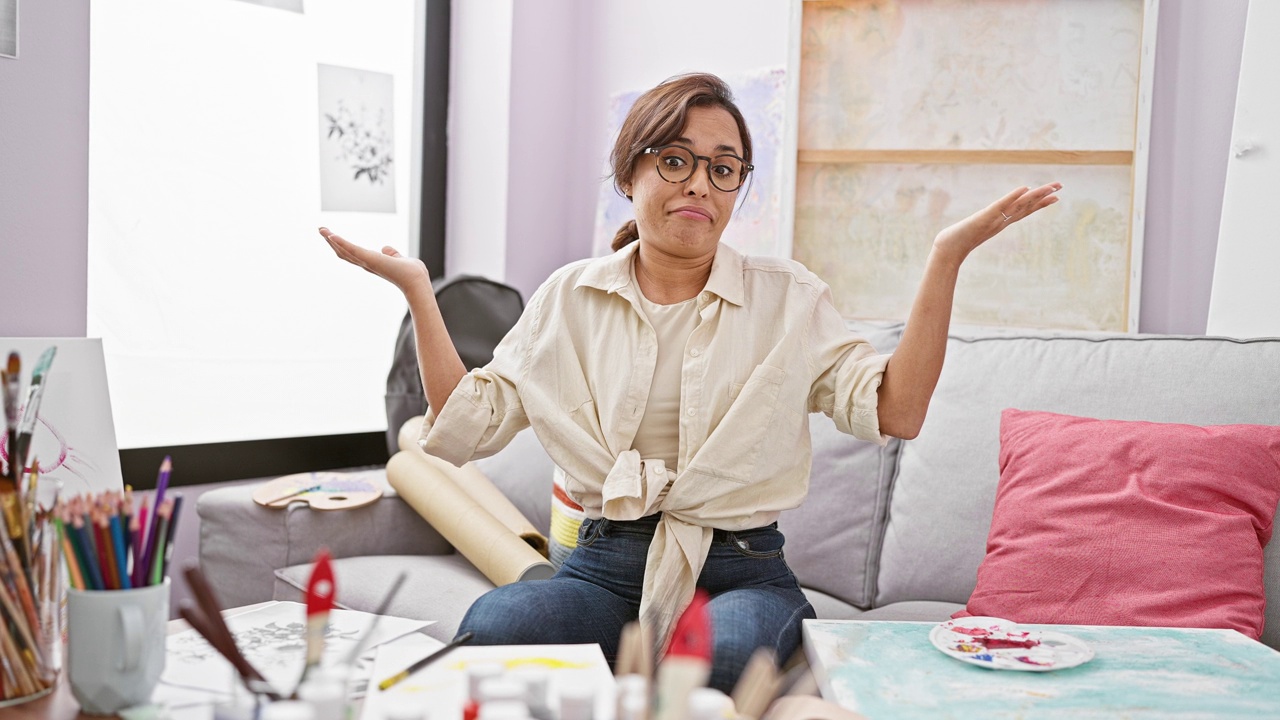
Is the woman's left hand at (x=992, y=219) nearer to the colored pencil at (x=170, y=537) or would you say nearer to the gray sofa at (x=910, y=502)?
the gray sofa at (x=910, y=502)

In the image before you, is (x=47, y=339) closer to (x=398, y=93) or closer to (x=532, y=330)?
(x=532, y=330)

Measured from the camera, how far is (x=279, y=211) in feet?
8.80

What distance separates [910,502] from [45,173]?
1801 mm

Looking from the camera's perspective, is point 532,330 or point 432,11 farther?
point 432,11

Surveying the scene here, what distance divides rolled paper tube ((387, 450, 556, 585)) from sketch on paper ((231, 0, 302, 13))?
126cm

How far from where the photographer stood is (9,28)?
196 centimetres

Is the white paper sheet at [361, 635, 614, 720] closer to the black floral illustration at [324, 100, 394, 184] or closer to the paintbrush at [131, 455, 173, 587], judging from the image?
the paintbrush at [131, 455, 173, 587]

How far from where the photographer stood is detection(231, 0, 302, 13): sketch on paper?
2621mm

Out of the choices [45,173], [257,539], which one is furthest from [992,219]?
[45,173]

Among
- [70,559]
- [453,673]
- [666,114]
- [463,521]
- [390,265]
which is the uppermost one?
[666,114]

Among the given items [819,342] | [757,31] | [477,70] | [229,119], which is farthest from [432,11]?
[819,342]

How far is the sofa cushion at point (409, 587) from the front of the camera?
184 centimetres

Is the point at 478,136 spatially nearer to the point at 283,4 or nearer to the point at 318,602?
the point at 283,4

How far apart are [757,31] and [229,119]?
1365mm
